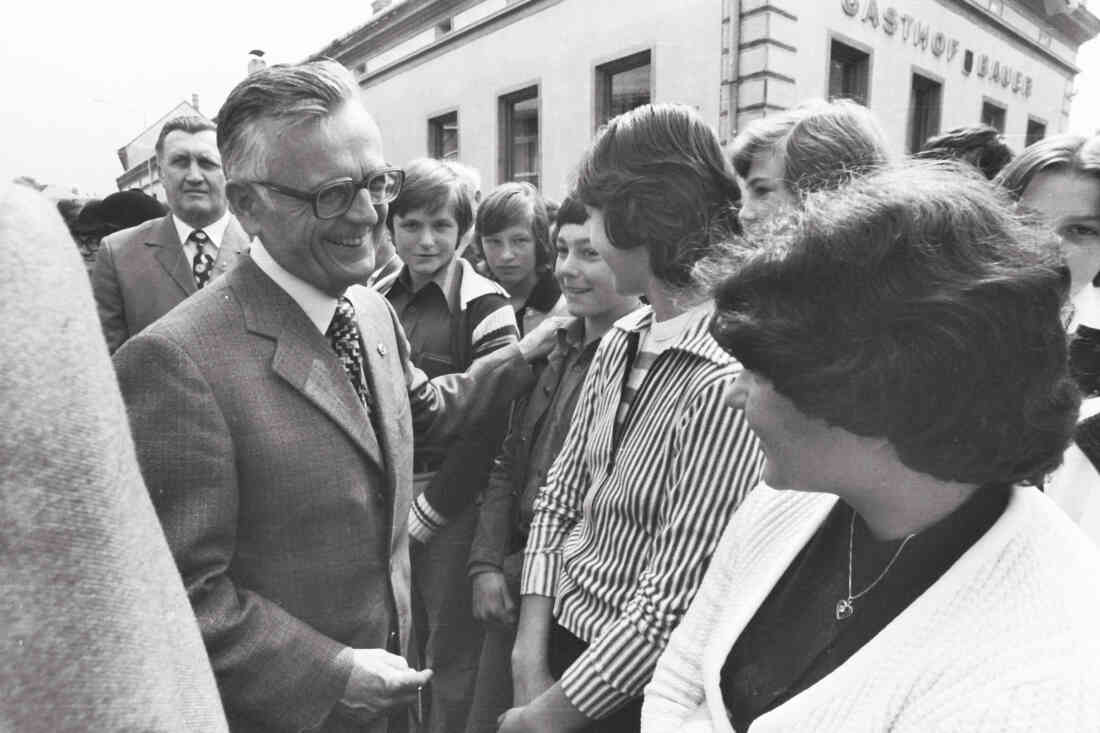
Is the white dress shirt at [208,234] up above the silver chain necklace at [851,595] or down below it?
above

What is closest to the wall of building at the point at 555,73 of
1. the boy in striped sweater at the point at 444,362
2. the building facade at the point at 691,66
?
the building facade at the point at 691,66

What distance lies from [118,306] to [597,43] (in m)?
8.91

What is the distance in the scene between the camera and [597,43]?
1082 cm

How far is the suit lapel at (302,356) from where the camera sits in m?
1.55

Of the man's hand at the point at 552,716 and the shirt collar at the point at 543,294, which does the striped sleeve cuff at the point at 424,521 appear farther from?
the shirt collar at the point at 543,294

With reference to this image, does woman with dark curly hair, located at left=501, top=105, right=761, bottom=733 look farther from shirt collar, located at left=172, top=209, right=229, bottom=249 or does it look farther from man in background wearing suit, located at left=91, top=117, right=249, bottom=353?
shirt collar, located at left=172, top=209, right=229, bottom=249

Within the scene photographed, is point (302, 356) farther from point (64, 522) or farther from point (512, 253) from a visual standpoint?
point (512, 253)

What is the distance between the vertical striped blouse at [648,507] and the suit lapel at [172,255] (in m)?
2.53

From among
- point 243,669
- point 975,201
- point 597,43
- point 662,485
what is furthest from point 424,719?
point 597,43

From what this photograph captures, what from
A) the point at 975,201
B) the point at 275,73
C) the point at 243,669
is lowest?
the point at 243,669

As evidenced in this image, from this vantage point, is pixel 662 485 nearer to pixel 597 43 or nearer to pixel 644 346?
pixel 644 346

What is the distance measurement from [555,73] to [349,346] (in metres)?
10.7

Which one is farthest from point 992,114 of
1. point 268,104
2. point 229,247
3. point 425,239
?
point 268,104

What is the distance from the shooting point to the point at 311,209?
1.64 metres
